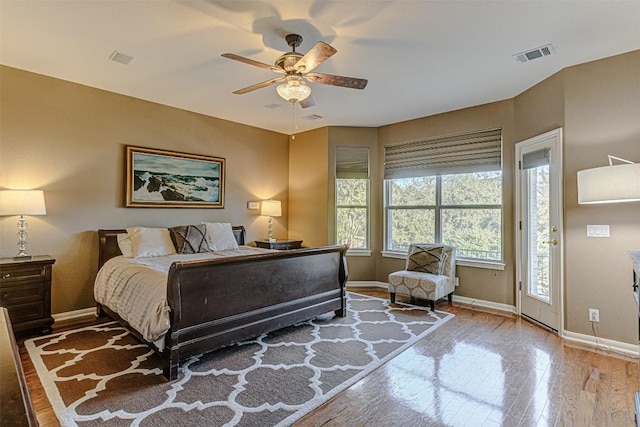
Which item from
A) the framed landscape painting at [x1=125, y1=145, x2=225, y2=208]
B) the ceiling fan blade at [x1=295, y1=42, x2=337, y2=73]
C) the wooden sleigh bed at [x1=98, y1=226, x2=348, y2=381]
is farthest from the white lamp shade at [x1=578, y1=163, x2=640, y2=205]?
the framed landscape painting at [x1=125, y1=145, x2=225, y2=208]

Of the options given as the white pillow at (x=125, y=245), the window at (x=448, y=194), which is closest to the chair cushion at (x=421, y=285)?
the window at (x=448, y=194)

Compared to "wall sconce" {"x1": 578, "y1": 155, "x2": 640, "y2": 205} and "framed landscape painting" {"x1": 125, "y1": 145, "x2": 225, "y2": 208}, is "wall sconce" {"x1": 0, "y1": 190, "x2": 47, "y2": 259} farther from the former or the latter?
"wall sconce" {"x1": 578, "y1": 155, "x2": 640, "y2": 205}

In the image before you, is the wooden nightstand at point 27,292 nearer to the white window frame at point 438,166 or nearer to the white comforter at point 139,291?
the white comforter at point 139,291

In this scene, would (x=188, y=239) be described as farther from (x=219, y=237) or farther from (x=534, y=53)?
(x=534, y=53)

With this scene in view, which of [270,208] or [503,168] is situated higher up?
[503,168]

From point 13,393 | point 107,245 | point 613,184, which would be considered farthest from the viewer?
point 107,245

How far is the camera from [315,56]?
8.11ft

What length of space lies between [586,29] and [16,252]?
19.5ft

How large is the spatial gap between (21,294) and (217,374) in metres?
2.30

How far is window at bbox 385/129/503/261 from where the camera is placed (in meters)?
4.61

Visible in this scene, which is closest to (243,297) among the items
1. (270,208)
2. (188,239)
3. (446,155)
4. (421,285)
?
(188,239)

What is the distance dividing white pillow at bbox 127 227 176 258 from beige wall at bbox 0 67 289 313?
41 centimetres

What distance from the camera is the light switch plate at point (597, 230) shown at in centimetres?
318

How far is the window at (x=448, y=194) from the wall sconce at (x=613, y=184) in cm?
179
